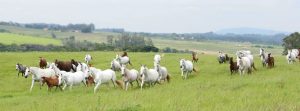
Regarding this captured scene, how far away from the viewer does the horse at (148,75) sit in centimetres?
2841

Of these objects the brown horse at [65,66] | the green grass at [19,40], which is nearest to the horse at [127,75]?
the brown horse at [65,66]

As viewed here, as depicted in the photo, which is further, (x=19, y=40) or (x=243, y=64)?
(x=19, y=40)

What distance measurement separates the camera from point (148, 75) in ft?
94.0

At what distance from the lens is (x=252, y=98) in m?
17.4

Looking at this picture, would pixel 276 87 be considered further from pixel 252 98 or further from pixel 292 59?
pixel 292 59

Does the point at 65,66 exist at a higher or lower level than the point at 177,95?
lower

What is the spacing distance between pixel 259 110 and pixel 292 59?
30.3m

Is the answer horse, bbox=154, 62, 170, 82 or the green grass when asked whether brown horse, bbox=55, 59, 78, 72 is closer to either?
horse, bbox=154, 62, 170, 82

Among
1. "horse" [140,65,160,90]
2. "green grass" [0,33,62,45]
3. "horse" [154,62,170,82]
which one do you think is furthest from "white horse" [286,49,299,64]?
"green grass" [0,33,62,45]

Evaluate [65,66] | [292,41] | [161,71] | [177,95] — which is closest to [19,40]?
[292,41]

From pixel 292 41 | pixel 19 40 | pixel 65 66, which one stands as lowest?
pixel 19 40

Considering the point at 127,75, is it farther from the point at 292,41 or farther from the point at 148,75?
the point at 292,41

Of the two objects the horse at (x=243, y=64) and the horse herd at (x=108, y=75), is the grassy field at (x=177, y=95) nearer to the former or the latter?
the horse herd at (x=108, y=75)

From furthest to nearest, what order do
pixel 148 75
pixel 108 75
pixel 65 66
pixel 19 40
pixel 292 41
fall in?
pixel 19 40 → pixel 292 41 → pixel 65 66 → pixel 108 75 → pixel 148 75
